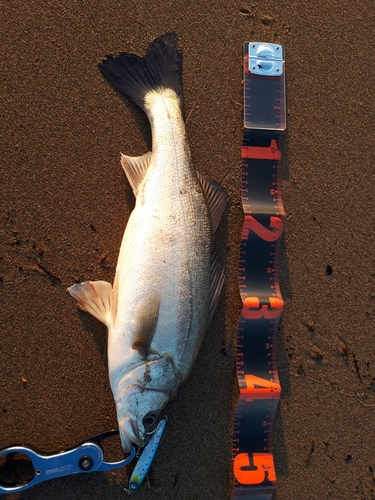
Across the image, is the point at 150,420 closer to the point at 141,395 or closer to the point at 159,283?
the point at 141,395

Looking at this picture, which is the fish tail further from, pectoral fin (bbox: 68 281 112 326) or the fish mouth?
the fish mouth

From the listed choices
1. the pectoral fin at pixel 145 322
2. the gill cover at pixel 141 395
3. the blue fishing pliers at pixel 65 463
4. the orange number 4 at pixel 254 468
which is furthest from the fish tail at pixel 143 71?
the orange number 4 at pixel 254 468

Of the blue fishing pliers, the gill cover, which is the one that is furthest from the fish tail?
the blue fishing pliers

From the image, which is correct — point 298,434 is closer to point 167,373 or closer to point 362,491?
point 362,491

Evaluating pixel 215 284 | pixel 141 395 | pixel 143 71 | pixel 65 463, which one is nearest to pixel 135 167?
pixel 143 71

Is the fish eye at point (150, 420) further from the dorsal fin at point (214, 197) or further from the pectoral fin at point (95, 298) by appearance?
the dorsal fin at point (214, 197)

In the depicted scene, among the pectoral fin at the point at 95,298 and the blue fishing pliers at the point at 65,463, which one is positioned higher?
the pectoral fin at the point at 95,298
